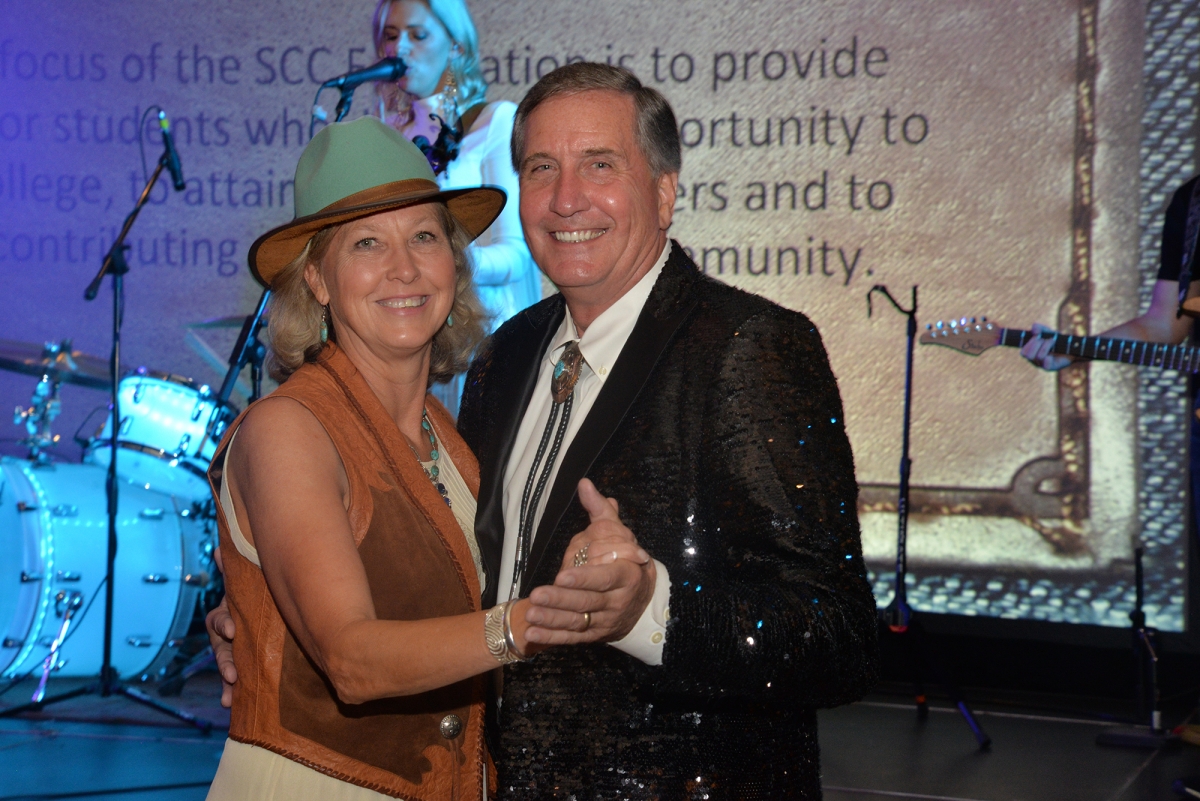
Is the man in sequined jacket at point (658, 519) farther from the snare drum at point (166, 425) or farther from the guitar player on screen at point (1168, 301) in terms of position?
the guitar player on screen at point (1168, 301)

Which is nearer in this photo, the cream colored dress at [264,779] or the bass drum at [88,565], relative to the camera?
the cream colored dress at [264,779]

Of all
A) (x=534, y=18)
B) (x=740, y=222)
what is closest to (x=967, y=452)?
(x=740, y=222)

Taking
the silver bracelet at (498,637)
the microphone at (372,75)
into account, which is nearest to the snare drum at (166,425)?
the microphone at (372,75)

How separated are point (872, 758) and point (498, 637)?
10.8ft

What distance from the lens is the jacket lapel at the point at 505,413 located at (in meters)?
1.82

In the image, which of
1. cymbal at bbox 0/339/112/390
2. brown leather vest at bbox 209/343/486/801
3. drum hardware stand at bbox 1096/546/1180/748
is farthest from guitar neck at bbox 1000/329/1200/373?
cymbal at bbox 0/339/112/390

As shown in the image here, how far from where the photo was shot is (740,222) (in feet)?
16.9

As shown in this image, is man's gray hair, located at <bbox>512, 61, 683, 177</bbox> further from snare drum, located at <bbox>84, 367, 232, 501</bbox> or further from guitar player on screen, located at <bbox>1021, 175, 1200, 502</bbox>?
guitar player on screen, located at <bbox>1021, 175, 1200, 502</bbox>

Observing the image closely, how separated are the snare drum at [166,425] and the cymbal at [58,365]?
46cm

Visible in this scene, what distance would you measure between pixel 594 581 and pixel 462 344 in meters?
1.26

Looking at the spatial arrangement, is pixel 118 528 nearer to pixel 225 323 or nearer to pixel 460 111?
pixel 225 323

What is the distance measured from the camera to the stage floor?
366 cm

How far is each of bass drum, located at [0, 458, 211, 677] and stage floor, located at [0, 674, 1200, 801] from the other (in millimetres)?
301

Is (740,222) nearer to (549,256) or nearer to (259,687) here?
(549,256)
